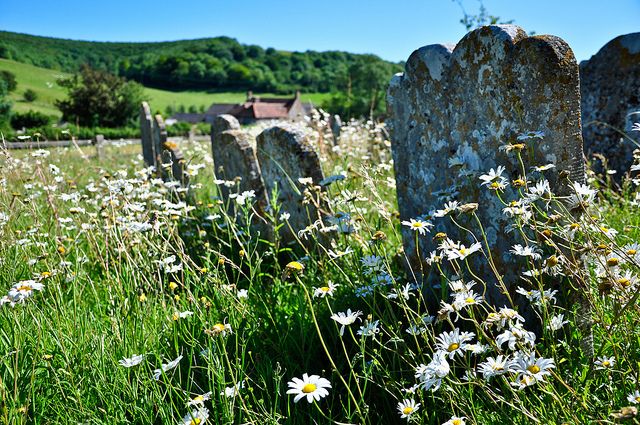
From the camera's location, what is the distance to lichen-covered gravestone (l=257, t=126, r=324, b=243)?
412cm

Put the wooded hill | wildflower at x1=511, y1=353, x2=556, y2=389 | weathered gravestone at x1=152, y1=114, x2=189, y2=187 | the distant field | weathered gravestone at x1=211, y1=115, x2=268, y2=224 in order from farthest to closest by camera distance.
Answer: the wooded hill, the distant field, weathered gravestone at x1=152, y1=114, x2=189, y2=187, weathered gravestone at x1=211, y1=115, x2=268, y2=224, wildflower at x1=511, y1=353, x2=556, y2=389

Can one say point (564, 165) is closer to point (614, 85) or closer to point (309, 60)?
point (614, 85)


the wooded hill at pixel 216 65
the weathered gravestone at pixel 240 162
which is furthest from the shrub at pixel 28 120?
the wooded hill at pixel 216 65

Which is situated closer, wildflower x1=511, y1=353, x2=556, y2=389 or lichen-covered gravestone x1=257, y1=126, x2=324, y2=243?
wildflower x1=511, y1=353, x2=556, y2=389

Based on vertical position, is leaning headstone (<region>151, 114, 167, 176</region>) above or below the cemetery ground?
above

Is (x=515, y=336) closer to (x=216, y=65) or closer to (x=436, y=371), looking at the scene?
(x=436, y=371)

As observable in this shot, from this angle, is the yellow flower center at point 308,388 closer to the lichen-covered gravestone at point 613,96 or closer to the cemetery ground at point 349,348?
the cemetery ground at point 349,348

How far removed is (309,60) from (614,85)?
133567 mm

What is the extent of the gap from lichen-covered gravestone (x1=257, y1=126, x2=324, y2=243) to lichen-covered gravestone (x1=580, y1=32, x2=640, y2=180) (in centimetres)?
296

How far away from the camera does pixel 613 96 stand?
213 inches

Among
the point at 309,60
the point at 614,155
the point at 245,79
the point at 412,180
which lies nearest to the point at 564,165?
the point at 412,180

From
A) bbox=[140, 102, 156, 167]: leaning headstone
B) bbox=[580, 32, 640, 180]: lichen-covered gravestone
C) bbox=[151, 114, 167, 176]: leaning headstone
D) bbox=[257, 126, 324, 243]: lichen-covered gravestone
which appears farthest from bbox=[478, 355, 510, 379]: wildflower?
bbox=[140, 102, 156, 167]: leaning headstone

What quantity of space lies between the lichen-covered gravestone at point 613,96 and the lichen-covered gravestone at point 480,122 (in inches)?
112

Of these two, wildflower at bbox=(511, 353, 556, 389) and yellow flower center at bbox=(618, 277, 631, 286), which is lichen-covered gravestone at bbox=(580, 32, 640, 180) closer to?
yellow flower center at bbox=(618, 277, 631, 286)
